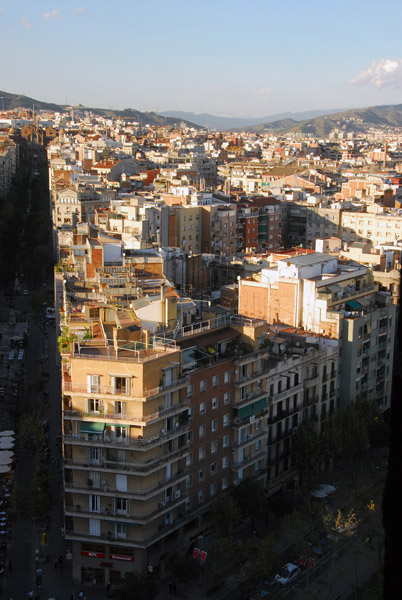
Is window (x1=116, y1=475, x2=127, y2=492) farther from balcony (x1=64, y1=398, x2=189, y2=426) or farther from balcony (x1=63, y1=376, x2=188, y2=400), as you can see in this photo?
balcony (x1=63, y1=376, x2=188, y2=400)

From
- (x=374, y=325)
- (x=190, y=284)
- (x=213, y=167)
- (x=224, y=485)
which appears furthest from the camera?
(x=213, y=167)

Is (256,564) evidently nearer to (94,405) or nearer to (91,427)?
(91,427)

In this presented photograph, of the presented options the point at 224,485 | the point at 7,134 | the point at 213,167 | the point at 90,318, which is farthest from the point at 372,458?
the point at 7,134

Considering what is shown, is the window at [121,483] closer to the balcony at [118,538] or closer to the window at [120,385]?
the balcony at [118,538]

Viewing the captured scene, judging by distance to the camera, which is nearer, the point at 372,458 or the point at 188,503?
the point at 188,503

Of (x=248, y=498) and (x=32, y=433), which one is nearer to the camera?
(x=248, y=498)

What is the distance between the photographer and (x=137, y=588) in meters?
23.4

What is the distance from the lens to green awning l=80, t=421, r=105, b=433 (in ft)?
80.7

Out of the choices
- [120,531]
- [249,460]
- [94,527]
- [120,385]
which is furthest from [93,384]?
[249,460]

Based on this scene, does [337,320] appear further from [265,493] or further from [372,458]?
[265,493]

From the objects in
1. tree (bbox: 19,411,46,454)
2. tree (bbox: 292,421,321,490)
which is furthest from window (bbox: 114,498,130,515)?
tree (bbox: 19,411,46,454)

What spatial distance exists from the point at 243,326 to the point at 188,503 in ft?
21.8

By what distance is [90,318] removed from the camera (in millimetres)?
28781

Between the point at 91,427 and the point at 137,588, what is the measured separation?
4924 mm
